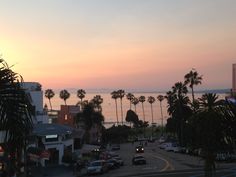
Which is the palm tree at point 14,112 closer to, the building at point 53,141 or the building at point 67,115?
the building at point 53,141

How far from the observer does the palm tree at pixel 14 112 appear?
21.9 feet

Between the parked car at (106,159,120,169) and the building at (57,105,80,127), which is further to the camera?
the building at (57,105,80,127)

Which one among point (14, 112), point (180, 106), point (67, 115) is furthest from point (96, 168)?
point (67, 115)

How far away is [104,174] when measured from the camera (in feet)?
203

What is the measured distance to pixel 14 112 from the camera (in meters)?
6.69

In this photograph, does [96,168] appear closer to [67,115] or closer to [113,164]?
[113,164]

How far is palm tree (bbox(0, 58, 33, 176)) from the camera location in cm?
666

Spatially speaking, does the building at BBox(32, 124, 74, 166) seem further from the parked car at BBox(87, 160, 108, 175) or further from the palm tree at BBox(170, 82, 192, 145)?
the palm tree at BBox(170, 82, 192, 145)

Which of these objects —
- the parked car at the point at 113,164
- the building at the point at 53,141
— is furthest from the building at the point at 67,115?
the parked car at the point at 113,164

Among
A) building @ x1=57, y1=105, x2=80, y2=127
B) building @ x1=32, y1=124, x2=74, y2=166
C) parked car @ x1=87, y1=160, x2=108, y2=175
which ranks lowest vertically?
parked car @ x1=87, y1=160, x2=108, y2=175

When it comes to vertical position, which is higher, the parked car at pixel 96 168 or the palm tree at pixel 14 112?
the palm tree at pixel 14 112

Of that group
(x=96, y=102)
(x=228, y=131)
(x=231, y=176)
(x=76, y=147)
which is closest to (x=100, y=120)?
(x=76, y=147)

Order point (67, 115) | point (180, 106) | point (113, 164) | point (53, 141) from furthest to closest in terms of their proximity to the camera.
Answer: point (67, 115) < point (180, 106) < point (53, 141) < point (113, 164)

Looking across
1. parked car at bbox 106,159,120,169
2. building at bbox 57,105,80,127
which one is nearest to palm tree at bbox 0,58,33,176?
parked car at bbox 106,159,120,169
